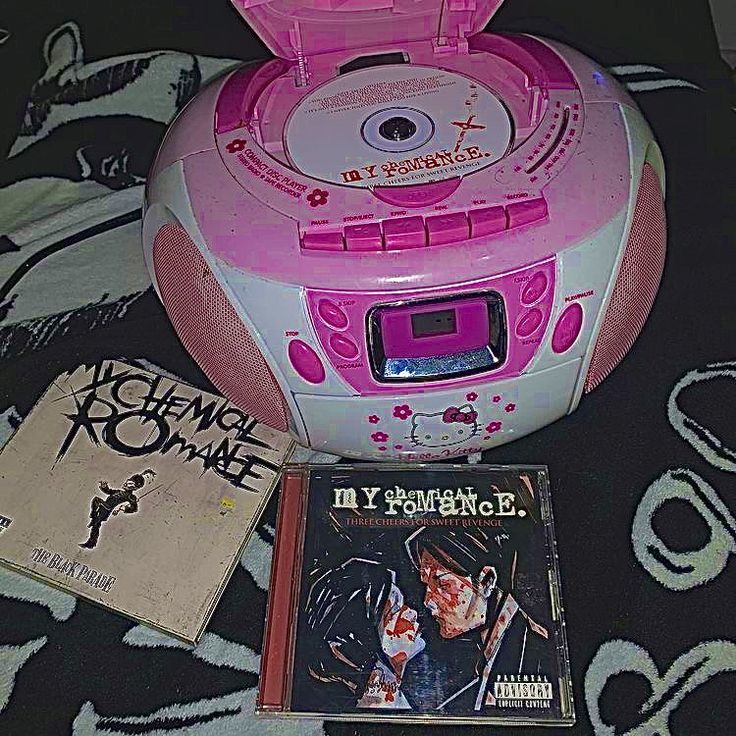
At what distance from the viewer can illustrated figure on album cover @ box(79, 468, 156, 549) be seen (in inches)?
28.1

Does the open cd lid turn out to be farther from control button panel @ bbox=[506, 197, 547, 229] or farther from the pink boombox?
control button panel @ bbox=[506, 197, 547, 229]

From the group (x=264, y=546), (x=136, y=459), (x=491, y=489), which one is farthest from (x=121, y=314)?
(x=491, y=489)

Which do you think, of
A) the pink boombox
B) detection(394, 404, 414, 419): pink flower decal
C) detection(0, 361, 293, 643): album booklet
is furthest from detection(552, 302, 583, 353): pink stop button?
detection(0, 361, 293, 643): album booklet

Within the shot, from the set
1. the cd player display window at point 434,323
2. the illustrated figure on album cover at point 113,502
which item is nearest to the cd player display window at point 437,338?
the cd player display window at point 434,323

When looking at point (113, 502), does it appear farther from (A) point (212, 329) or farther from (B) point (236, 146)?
(B) point (236, 146)

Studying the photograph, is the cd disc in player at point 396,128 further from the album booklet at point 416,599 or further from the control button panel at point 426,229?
the album booklet at point 416,599

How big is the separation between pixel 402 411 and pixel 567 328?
0.12m

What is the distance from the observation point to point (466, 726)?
2.07 feet

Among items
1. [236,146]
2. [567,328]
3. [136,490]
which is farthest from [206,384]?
[567,328]

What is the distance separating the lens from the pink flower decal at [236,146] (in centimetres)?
67

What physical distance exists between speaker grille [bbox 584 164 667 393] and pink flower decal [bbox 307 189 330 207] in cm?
20

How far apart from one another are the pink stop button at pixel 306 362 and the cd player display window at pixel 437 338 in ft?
0.12

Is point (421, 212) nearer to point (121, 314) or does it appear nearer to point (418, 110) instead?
point (418, 110)

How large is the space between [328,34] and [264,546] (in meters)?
0.39
